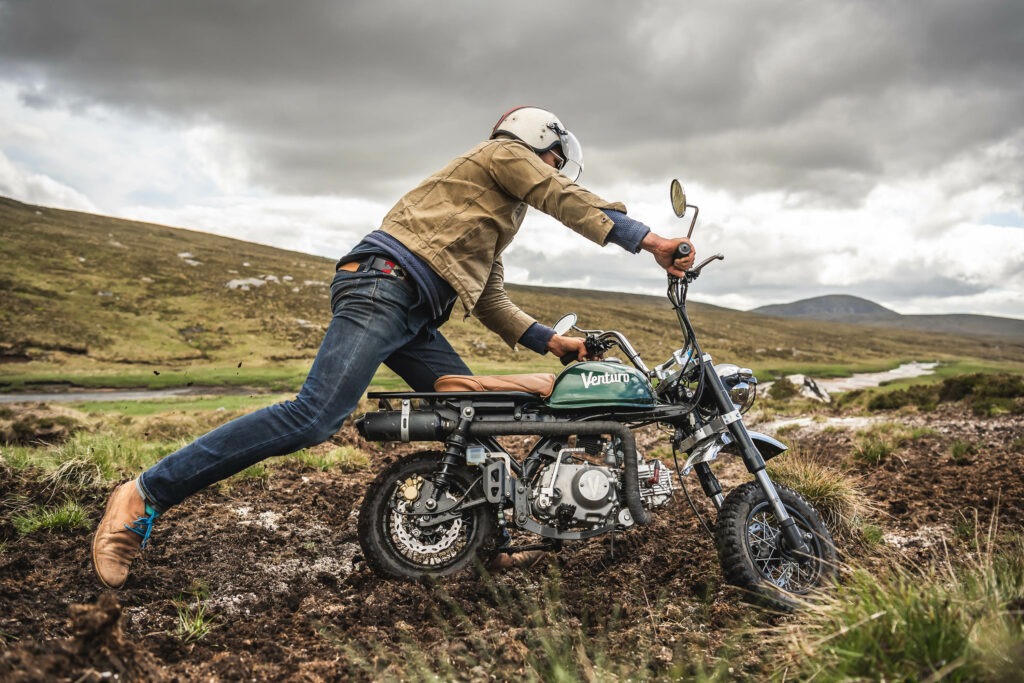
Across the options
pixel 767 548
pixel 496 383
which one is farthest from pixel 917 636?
pixel 496 383

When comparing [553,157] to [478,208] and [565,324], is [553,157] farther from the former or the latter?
[565,324]

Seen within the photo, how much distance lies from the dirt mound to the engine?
2343 millimetres

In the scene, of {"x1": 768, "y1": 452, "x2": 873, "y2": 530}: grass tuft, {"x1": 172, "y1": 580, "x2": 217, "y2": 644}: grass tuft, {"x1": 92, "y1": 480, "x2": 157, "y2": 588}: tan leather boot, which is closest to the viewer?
{"x1": 172, "y1": 580, "x2": 217, "y2": 644}: grass tuft

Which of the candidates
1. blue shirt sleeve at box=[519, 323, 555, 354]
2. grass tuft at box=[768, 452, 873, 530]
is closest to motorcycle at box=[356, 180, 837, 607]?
blue shirt sleeve at box=[519, 323, 555, 354]

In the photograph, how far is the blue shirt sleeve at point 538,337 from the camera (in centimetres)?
490

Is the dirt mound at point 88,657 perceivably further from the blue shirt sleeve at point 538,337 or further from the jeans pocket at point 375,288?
the blue shirt sleeve at point 538,337

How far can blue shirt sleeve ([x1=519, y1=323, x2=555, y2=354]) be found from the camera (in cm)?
490

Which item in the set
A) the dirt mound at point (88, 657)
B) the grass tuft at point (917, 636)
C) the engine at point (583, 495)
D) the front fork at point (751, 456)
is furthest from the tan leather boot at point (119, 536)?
the front fork at point (751, 456)

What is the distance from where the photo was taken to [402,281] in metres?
3.80

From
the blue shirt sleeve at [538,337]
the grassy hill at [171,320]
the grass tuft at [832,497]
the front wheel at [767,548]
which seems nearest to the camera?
the front wheel at [767,548]

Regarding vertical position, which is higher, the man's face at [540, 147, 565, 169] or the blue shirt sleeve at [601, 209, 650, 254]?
the man's face at [540, 147, 565, 169]

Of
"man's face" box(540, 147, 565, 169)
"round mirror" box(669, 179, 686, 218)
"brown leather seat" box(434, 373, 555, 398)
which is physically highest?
"man's face" box(540, 147, 565, 169)

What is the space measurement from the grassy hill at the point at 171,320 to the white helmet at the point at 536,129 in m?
25.3

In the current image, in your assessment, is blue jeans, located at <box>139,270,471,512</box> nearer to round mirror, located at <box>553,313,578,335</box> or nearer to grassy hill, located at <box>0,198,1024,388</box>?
round mirror, located at <box>553,313,578,335</box>
